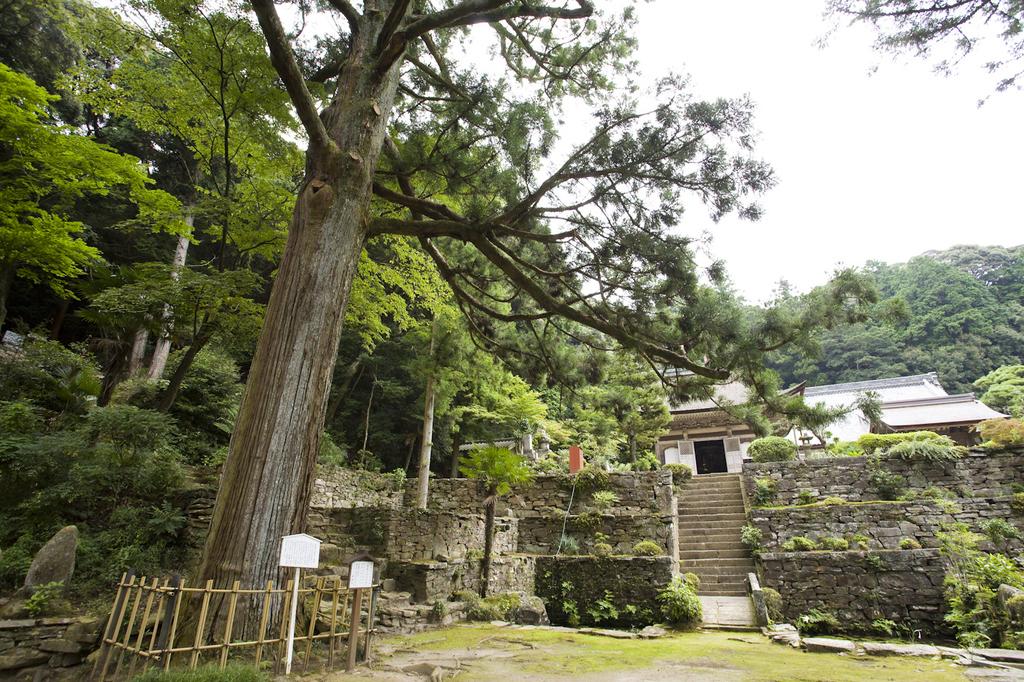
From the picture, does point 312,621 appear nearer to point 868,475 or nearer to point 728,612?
point 728,612

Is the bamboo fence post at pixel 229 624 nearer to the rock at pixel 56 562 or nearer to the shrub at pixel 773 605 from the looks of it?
the rock at pixel 56 562

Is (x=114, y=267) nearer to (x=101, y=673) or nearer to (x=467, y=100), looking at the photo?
(x=467, y=100)

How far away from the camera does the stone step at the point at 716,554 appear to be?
361 inches

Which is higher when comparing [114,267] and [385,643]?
[114,267]

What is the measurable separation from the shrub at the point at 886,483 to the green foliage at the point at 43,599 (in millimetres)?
13213

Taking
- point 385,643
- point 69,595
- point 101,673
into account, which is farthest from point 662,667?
point 69,595

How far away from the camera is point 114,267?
11.2 m

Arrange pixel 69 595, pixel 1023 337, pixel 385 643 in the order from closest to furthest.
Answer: pixel 69 595, pixel 385 643, pixel 1023 337

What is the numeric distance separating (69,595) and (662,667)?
18.3 ft

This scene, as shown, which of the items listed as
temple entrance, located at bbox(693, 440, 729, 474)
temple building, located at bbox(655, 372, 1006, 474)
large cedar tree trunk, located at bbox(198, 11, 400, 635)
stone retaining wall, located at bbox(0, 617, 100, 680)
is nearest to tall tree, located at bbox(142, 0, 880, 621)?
large cedar tree trunk, located at bbox(198, 11, 400, 635)

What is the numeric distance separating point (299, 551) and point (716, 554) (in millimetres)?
8764

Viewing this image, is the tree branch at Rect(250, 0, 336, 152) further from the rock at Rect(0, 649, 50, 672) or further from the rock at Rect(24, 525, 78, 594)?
the rock at Rect(0, 649, 50, 672)

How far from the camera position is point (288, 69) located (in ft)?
12.4

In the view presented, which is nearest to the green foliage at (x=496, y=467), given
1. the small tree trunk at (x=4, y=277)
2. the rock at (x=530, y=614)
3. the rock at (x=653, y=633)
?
the rock at (x=530, y=614)
